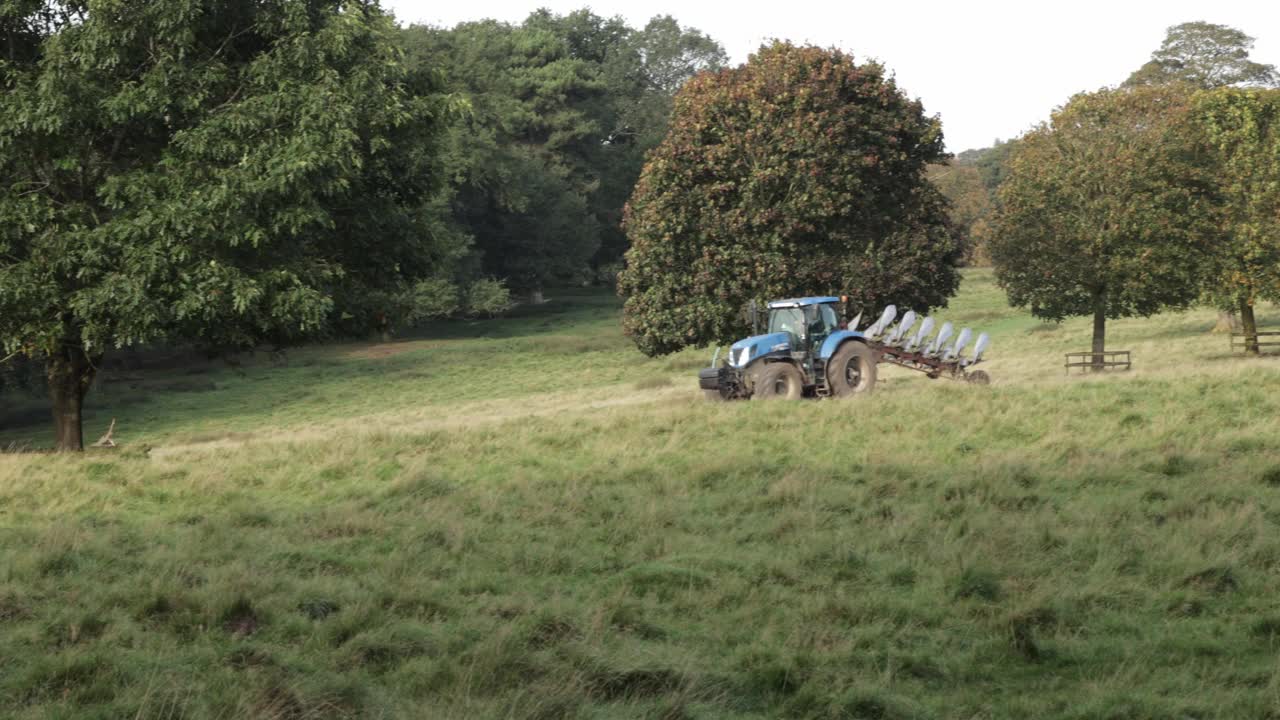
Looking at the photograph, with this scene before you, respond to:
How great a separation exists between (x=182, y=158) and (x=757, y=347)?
12.5m

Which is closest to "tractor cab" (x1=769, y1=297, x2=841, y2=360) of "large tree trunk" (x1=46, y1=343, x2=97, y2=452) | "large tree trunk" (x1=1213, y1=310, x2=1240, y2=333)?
"large tree trunk" (x1=46, y1=343, x2=97, y2=452)

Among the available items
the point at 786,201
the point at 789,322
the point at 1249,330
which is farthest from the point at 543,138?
the point at 789,322

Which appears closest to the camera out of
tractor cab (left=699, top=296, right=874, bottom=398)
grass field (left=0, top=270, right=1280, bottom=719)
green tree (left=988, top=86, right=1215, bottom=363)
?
grass field (left=0, top=270, right=1280, bottom=719)

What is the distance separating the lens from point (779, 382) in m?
26.2

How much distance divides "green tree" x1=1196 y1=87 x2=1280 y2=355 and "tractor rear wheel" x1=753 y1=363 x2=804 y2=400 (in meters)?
16.9

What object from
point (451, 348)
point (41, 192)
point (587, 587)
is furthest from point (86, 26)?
point (451, 348)

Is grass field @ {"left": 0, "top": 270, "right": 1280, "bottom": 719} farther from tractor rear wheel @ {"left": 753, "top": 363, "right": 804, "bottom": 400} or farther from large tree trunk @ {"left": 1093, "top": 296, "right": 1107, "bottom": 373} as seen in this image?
large tree trunk @ {"left": 1093, "top": 296, "right": 1107, "bottom": 373}

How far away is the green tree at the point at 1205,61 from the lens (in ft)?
278

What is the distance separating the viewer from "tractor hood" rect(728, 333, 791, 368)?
2631 cm

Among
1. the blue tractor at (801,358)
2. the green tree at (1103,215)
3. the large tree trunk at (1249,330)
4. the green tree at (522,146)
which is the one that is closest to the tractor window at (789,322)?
the blue tractor at (801,358)

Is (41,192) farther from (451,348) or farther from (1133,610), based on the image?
(451,348)

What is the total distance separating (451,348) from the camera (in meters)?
55.3

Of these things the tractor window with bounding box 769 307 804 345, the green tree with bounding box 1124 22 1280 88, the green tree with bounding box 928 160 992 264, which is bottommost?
the tractor window with bounding box 769 307 804 345

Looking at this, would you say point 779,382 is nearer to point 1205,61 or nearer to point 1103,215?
point 1103,215
